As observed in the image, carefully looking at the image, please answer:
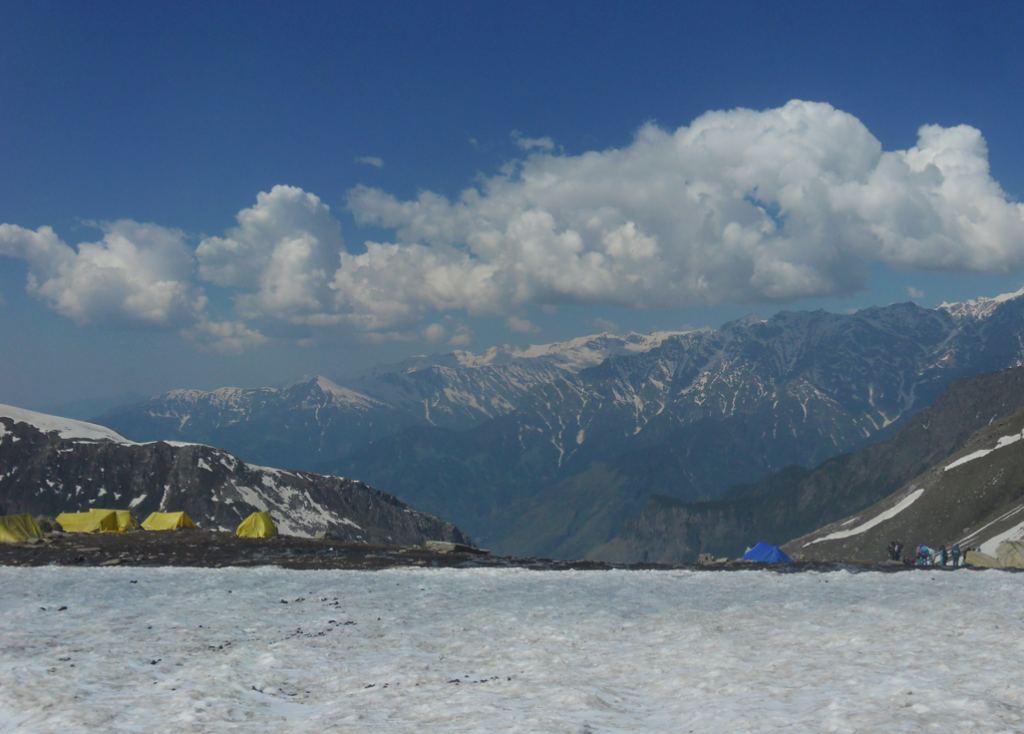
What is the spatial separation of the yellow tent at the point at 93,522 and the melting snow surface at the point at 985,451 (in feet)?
696

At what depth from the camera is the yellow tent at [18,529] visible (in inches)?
1799

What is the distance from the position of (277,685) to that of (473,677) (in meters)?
4.68

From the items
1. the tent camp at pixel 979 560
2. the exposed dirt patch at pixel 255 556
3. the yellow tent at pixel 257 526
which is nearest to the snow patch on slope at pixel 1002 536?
the tent camp at pixel 979 560

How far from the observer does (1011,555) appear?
4256 cm

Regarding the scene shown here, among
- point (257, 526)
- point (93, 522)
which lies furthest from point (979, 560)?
point (93, 522)

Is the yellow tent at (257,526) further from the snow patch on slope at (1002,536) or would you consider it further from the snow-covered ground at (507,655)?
the snow patch on slope at (1002,536)

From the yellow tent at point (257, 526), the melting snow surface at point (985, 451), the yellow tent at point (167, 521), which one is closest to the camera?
the yellow tent at point (257, 526)

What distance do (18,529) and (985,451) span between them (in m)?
227

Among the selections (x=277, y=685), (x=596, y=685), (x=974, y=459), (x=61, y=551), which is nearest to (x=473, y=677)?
(x=596, y=685)

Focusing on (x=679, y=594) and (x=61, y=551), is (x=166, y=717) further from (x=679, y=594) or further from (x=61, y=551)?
(x=61, y=551)

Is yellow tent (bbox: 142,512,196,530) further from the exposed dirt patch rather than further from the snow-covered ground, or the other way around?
the snow-covered ground

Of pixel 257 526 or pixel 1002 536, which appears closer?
pixel 257 526

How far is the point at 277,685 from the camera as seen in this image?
1530 cm

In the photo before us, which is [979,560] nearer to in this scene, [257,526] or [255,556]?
[255,556]
